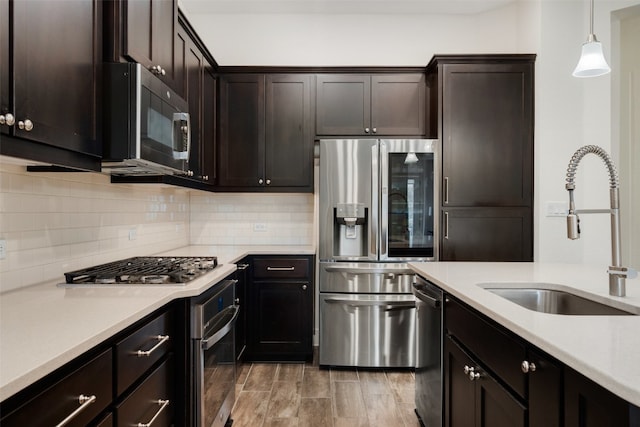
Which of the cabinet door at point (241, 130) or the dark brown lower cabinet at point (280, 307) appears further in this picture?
the cabinet door at point (241, 130)

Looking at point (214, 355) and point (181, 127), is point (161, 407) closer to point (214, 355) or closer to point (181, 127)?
point (214, 355)

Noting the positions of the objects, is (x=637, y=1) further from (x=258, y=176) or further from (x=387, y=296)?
(x=258, y=176)

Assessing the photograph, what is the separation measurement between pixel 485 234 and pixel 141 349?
2.60 m

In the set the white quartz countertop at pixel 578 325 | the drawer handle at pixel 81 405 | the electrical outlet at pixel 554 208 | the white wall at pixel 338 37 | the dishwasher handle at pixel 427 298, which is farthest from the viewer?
the white wall at pixel 338 37

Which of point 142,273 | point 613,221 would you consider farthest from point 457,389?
point 142,273

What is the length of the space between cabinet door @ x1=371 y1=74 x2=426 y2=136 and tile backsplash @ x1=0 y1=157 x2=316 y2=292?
986 millimetres

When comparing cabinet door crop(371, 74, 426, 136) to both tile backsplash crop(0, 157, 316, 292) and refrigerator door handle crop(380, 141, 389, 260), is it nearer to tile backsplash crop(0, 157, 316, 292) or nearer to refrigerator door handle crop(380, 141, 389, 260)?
refrigerator door handle crop(380, 141, 389, 260)

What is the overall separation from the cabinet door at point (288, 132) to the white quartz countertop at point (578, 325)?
1732mm

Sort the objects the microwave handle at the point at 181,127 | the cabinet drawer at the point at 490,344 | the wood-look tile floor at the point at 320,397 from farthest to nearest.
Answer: the wood-look tile floor at the point at 320,397 → the microwave handle at the point at 181,127 → the cabinet drawer at the point at 490,344

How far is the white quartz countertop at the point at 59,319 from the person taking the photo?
79cm

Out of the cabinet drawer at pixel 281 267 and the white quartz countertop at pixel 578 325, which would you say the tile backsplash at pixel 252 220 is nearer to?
the cabinet drawer at pixel 281 267

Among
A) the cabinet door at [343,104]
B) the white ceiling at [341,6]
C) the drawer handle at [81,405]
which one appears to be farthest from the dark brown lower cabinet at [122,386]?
the white ceiling at [341,6]

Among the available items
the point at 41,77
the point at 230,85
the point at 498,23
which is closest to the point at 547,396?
the point at 41,77

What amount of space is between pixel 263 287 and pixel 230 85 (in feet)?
5.81
